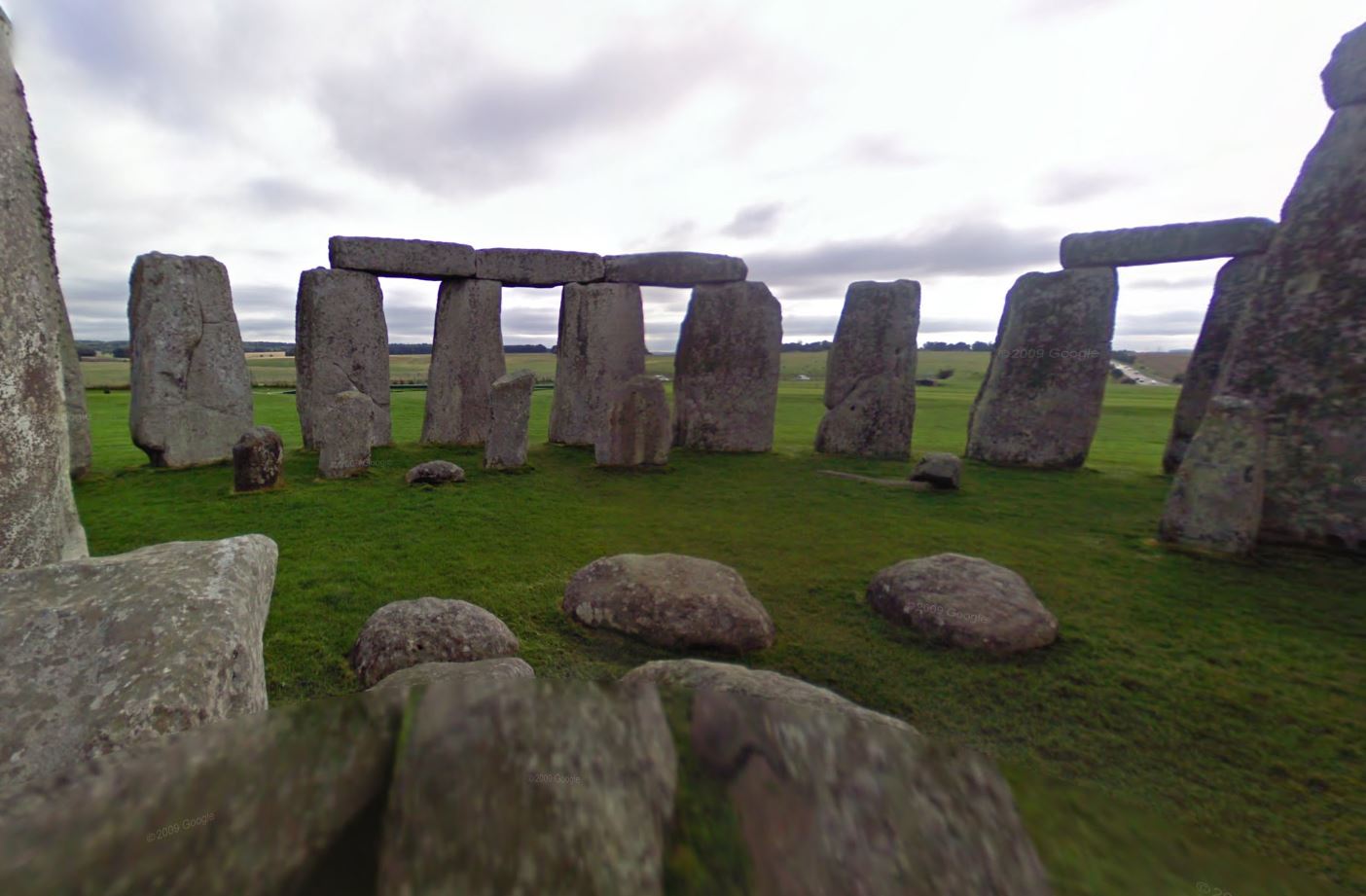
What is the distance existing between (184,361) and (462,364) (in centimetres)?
351

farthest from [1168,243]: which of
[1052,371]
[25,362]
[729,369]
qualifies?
[25,362]

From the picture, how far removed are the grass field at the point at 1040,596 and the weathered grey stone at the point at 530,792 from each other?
3.0 inches

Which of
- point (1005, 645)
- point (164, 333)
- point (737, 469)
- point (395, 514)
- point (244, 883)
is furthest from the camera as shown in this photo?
point (737, 469)

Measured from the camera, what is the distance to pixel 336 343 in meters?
9.27

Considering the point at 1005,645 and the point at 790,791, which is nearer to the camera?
the point at 790,791

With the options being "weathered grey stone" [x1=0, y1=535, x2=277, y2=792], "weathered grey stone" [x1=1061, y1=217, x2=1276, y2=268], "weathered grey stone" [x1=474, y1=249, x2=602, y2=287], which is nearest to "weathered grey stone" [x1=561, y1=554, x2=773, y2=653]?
"weathered grey stone" [x1=0, y1=535, x2=277, y2=792]

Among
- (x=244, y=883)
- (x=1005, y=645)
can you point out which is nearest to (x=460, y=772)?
(x=244, y=883)

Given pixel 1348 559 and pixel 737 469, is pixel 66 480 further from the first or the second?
pixel 1348 559

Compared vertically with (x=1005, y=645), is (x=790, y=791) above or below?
above

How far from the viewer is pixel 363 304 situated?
948 cm

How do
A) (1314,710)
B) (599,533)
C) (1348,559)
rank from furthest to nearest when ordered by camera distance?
(599,533) < (1348,559) < (1314,710)

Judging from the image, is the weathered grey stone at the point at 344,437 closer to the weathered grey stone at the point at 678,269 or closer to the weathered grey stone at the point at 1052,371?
the weathered grey stone at the point at 678,269

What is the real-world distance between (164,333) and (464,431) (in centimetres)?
385

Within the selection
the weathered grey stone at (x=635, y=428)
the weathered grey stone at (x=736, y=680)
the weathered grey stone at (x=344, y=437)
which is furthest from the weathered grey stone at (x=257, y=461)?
the weathered grey stone at (x=736, y=680)
